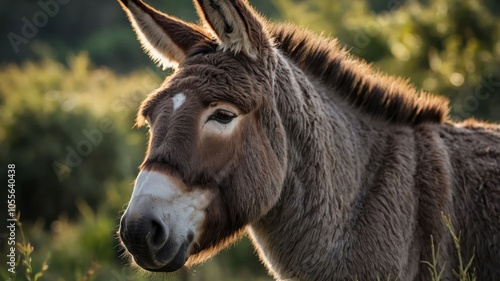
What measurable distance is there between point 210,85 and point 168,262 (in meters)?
1.00

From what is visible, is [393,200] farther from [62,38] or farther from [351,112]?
[62,38]

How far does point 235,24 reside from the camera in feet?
13.4

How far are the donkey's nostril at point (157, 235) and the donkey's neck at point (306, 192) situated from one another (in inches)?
35.9

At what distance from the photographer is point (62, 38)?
44.1 meters

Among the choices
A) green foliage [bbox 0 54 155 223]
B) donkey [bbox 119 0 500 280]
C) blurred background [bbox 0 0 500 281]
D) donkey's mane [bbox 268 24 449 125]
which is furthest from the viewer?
green foliage [bbox 0 54 155 223]

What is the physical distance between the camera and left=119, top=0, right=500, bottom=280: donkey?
383 centimetres

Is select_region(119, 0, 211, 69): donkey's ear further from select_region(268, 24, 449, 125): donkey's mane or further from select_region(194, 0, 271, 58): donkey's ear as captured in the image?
select_region(268, 24, 449, 125): donkey's mane

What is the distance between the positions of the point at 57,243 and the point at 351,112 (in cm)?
1132

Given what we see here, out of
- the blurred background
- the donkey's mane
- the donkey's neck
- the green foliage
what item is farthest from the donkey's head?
the green foliage

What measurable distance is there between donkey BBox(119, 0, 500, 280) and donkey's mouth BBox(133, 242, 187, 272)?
1 centimetres

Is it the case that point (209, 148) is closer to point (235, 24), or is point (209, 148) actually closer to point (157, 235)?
point (157, 235)

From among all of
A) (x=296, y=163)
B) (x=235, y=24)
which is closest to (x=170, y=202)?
(x=296, y=163)

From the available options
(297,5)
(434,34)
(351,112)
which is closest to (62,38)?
(297,5)

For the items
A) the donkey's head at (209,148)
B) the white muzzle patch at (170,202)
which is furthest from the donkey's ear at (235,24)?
the white muzzle patch at (170,202)
